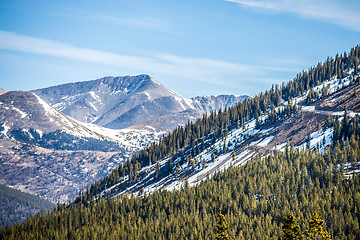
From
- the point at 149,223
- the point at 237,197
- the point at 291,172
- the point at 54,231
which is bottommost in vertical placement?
the point at 54,231

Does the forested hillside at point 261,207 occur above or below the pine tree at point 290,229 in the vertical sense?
below

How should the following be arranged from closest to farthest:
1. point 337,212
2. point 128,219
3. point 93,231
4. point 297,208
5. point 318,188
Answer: point 337,212 < point 297,208 < point 318,188 < point 93,231 < point 128,219

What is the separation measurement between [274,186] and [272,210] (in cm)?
2340

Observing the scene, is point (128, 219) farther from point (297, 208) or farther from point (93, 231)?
point (297, 208)

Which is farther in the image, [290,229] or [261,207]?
[261,207]

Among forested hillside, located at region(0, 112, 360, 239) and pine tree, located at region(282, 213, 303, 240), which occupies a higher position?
pine tree, located at region(282, 213, 303, 240)

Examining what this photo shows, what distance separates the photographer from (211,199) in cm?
18838

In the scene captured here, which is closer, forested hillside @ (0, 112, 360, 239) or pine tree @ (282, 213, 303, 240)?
pine tree @ (282, 213, 303, 240)

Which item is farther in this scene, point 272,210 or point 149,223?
point 149,223

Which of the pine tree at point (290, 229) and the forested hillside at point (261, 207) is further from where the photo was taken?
the forested hillside at point (261, 207)

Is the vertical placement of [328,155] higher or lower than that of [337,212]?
higher

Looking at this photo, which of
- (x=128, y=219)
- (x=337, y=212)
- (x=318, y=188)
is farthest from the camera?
(x=128, y=219)

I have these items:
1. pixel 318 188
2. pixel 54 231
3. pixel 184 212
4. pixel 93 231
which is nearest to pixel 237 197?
pixel 184 212

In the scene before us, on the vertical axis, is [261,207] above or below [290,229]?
below
